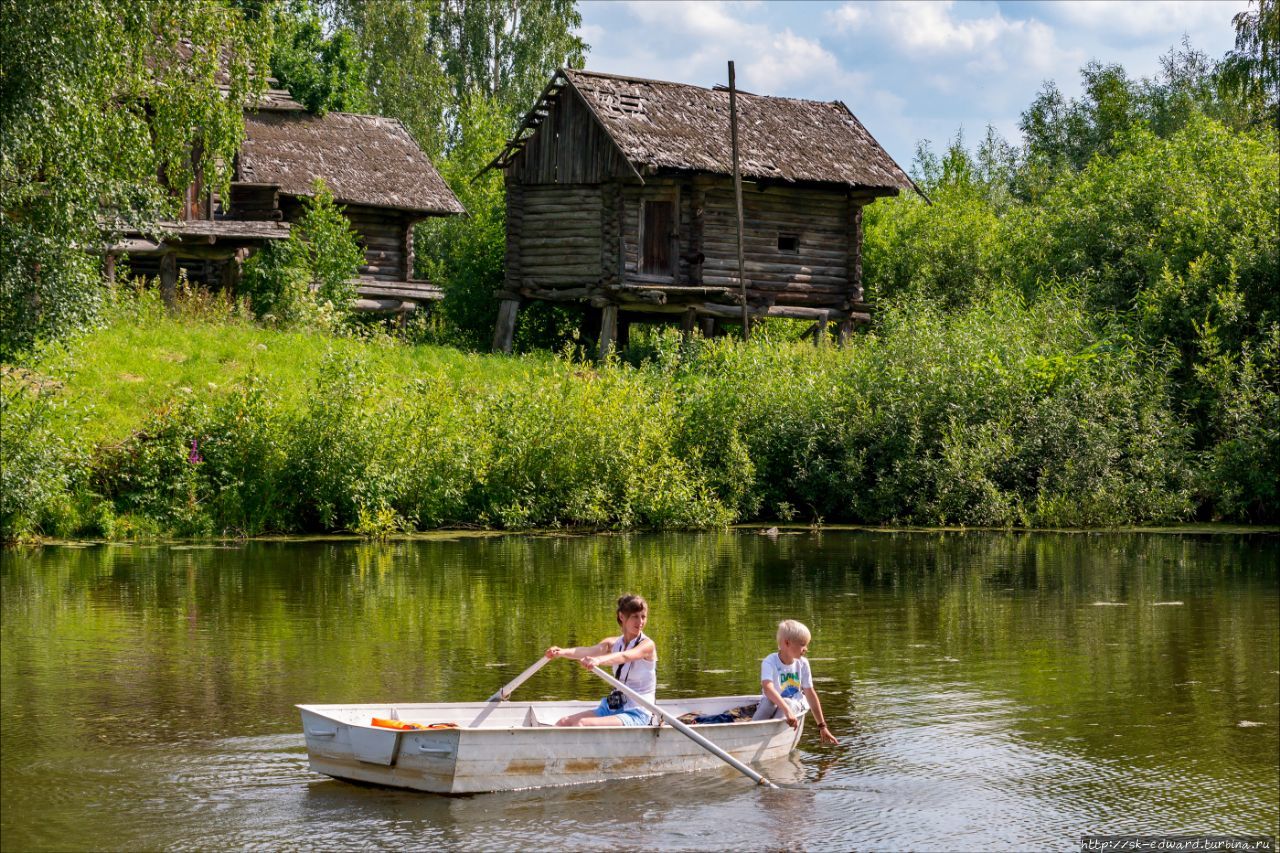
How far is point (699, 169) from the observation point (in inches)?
1389

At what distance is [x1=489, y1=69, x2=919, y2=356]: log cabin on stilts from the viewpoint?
3609 cm

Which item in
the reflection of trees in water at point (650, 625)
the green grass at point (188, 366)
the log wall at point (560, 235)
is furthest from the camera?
the log wall at point (560, 235)

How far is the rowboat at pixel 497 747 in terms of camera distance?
31.6ft

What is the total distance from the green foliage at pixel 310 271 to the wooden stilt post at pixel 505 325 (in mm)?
3915

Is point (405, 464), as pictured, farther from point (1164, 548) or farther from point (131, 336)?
point (1164, 548)

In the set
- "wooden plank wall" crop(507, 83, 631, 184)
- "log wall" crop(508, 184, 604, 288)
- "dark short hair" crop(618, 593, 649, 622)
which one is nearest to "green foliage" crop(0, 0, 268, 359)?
"wooden plank wall" crop(507, 83, 631, 184)

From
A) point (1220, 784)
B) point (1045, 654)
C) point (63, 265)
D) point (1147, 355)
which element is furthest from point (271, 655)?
point (1147, 355)

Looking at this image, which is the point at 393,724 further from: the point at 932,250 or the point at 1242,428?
the point at 932,250

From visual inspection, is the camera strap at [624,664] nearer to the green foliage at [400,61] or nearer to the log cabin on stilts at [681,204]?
the log cabin on stilts at [681,204]

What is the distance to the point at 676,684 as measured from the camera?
13016 millimetres

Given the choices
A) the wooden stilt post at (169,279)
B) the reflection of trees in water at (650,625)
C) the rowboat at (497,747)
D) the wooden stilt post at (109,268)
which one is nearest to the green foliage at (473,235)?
the wooden stilt post at (169,279)

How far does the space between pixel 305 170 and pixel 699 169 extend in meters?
10.1

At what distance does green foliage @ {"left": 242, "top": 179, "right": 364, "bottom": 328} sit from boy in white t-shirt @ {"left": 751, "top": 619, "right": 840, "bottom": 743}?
74.6 feet

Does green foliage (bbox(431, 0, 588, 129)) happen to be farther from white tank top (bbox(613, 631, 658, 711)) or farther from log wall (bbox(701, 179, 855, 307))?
white tank top (bbox(613, 631, 658, 711))
